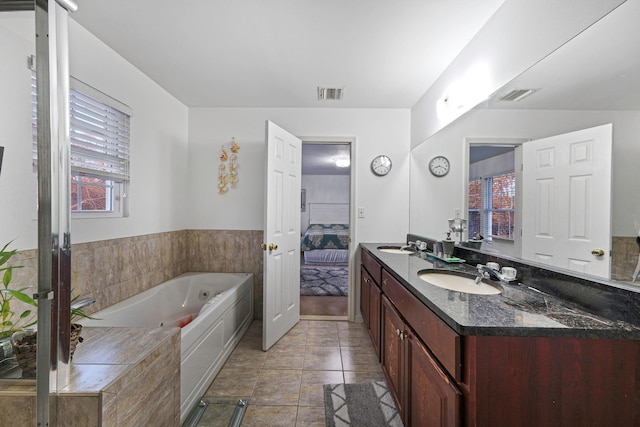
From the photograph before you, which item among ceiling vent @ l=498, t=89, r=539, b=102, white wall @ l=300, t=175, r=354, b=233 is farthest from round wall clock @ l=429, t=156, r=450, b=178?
white wall @ l=300, t=175, r=354, b=233

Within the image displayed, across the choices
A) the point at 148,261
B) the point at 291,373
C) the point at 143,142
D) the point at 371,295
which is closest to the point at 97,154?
the point at 143,142

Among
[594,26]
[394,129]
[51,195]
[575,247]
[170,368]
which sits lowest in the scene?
[170,368]

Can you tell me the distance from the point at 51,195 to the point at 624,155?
1.91 meters

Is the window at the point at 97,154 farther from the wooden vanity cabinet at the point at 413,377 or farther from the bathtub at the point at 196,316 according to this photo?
the wooden vanity cabinet at the point at 413,377

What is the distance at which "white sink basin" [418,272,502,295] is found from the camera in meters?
1.40

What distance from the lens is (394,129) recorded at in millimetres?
3053

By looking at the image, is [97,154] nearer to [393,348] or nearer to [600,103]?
[393,348]

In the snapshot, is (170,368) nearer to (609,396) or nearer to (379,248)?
(609,396)

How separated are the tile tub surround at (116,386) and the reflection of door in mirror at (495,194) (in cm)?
185

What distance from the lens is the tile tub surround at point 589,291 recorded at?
89cm

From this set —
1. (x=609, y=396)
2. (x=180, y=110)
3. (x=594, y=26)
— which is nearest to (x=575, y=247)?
(x=609, y=396)

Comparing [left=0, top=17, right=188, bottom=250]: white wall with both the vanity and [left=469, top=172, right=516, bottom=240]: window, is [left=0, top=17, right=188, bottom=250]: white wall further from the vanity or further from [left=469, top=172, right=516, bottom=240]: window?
[left=469, top=172, right=516, bottom=240]: window

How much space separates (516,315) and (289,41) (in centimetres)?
200

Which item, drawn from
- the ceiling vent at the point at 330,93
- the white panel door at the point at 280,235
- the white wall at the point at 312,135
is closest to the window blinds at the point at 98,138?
the white wall at the point at 312,135
